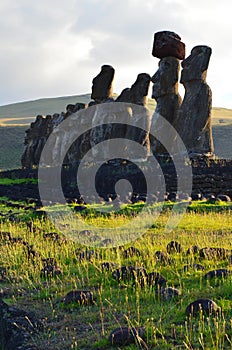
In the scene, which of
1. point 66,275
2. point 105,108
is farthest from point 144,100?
point 66,275

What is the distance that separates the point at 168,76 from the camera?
22.8m

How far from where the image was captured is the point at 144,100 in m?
25.1

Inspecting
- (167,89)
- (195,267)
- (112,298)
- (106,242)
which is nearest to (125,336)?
(112,298)

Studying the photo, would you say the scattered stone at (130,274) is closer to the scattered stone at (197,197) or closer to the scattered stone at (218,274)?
the scattered stone at (218,274)

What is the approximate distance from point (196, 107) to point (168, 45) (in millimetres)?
3330

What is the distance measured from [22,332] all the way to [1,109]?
16247 centimetres

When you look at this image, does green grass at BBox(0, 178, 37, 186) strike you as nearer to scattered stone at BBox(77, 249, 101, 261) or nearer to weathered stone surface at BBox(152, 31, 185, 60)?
weathered stone surface at BBox(152, 31, 185, 60)

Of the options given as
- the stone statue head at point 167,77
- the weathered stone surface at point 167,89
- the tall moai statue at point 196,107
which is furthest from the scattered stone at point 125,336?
the stone statue head at point 167,77

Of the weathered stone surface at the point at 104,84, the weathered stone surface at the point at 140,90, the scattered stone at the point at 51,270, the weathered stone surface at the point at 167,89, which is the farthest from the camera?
the weathered stone surface at the point at 104,84

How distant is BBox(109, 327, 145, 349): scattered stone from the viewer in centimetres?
482

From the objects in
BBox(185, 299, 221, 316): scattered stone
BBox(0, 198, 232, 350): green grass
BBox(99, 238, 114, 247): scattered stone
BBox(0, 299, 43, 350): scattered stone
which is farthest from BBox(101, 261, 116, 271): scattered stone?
BBox(185, 299, 221, 316): scattered stone

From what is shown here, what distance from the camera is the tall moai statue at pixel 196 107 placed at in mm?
20891

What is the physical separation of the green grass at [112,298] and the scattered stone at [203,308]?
8 cm

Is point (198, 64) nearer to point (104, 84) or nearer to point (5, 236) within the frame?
point (104, 84)
